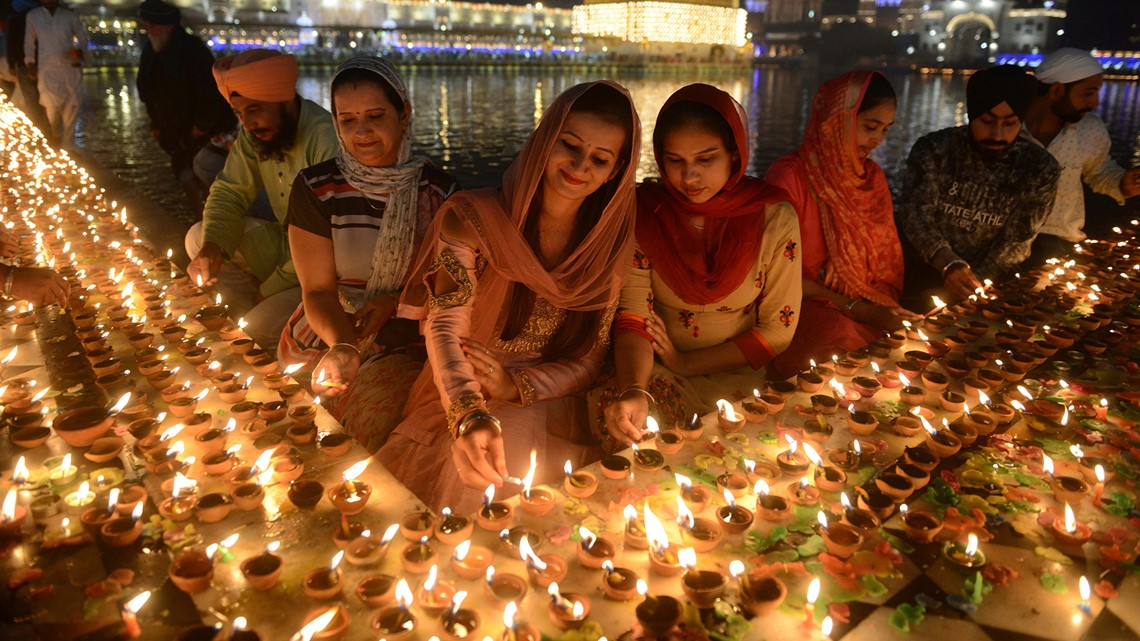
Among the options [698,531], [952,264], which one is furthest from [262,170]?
[952,264]

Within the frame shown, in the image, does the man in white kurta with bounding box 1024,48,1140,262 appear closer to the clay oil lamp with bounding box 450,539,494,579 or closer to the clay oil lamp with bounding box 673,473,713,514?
the clay oil lamp with bounding box 673,473,713,514

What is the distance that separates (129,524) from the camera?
62.6 inches

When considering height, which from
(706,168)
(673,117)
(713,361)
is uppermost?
(673,117)

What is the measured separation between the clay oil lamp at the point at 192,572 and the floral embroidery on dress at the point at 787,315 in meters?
2.44

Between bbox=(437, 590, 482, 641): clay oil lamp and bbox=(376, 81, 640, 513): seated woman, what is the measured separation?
2.63 ft

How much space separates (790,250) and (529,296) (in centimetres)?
124

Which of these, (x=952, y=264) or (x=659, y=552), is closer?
(x=659, y=552)

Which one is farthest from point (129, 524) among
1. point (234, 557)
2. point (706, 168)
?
point (706, 168)

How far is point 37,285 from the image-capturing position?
2725 mm

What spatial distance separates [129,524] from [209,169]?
512cm

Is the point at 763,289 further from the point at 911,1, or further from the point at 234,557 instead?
the point at 911,1

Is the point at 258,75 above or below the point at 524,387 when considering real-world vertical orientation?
above

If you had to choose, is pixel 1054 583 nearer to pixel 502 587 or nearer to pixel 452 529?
pixel 502 587

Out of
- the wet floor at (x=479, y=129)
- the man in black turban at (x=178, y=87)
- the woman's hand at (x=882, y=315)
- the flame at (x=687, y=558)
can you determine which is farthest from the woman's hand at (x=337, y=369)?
the wet floor at (x=479, y=129)
